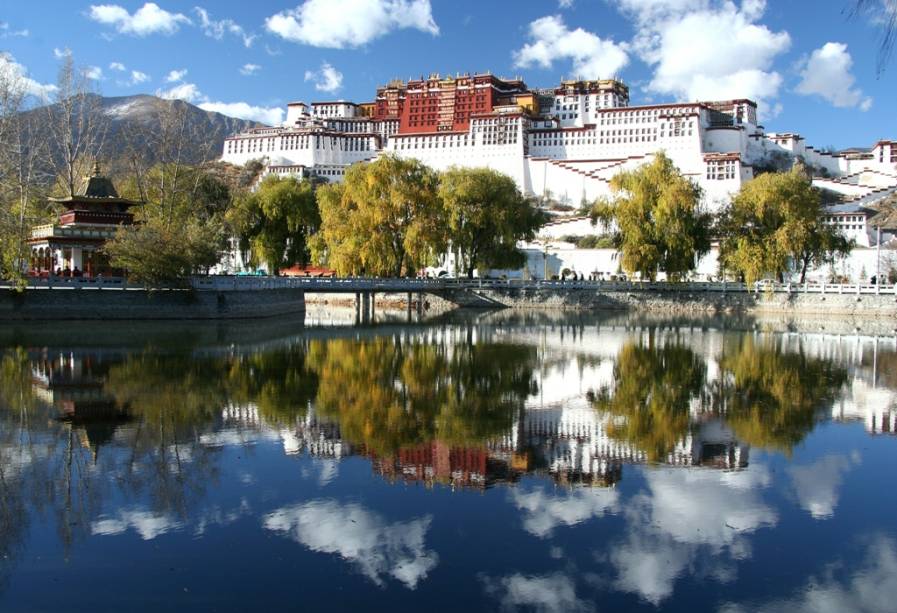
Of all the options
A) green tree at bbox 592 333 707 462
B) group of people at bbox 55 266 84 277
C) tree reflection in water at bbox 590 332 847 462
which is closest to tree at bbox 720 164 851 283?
tree reflection in water at bbox 590 332 847 462

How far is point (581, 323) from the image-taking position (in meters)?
39.4

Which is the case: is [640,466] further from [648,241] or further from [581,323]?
[648,241]

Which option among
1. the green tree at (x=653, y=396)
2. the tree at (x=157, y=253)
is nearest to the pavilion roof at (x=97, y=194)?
the tree at (x=157, y=253)

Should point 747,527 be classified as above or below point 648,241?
below

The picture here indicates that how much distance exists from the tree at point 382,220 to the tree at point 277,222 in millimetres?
2774

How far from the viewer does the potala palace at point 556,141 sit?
82.7 meters

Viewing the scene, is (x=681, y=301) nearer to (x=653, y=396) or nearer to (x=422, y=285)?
(x=422, y=285)

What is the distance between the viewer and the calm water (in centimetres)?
761

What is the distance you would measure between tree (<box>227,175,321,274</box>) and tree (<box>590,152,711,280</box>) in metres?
16.5

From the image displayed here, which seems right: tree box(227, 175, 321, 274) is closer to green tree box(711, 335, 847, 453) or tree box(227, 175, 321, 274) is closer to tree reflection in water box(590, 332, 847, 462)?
tree reflection in water box(590, 332, 847, 462)

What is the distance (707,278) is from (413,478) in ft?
163

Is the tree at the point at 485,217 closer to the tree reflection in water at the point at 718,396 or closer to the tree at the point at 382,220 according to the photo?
the tree at the point at 382,220

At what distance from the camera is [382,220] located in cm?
4566

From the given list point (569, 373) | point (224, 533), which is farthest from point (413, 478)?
point (569, 373)
